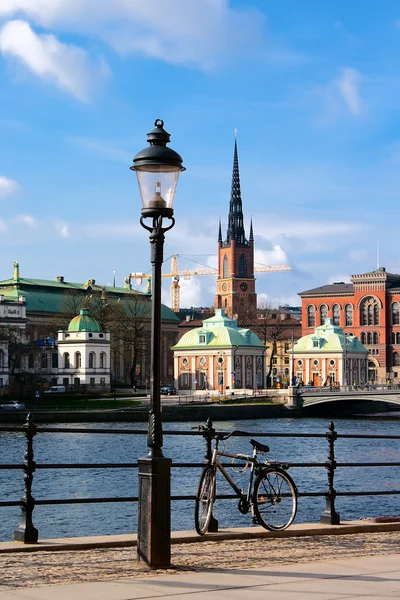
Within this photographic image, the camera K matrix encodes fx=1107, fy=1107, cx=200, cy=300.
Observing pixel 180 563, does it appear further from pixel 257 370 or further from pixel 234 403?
pixel 257 370

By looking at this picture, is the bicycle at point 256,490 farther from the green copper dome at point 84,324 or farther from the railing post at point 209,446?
the green copper dome at point 84,324

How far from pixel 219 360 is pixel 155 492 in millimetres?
103396

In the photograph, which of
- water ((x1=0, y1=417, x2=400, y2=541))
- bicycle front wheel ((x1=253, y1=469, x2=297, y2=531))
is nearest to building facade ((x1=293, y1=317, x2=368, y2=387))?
water ((x1=0, y1=417, x2=400, y2=541))

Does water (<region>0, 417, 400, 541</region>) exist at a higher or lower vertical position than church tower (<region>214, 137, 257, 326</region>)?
lower

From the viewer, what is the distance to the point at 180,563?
10.5 metres

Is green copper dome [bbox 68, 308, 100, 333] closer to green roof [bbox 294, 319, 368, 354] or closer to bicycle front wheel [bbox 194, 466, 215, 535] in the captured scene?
green roof [bbox 294, 319, 368, 354]

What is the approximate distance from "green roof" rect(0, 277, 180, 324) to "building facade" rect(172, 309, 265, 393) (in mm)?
16038

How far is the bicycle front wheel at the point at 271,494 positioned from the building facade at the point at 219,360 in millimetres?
98918

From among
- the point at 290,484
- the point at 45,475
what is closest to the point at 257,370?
the point at 45,475

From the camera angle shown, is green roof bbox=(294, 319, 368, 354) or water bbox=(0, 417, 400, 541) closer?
water bbox=(0, 417, 400, 541)

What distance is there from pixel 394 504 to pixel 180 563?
24007 mm

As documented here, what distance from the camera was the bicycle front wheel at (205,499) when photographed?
12094mm

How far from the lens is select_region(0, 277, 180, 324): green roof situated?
4958 inches

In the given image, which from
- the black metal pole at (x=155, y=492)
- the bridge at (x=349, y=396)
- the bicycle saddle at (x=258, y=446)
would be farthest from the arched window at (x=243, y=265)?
the black metal pole at (x=155, y=492)
